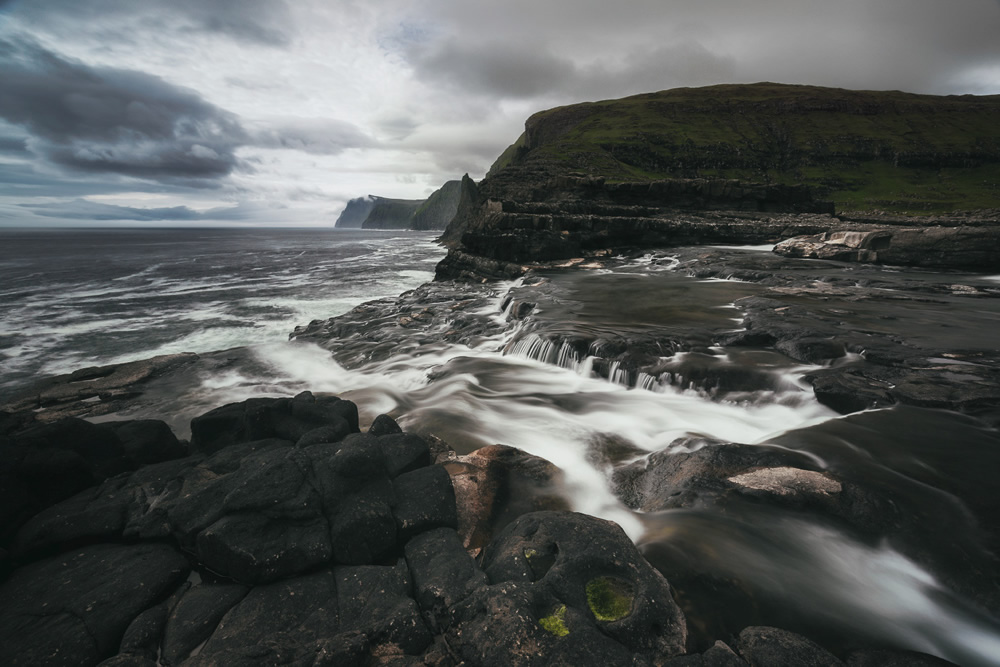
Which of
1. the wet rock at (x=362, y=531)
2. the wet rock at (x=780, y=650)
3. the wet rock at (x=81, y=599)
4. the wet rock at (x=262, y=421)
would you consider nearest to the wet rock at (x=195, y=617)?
the wet rock at (x=81, y=599)

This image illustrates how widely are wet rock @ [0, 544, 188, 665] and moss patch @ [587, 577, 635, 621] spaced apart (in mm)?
4576

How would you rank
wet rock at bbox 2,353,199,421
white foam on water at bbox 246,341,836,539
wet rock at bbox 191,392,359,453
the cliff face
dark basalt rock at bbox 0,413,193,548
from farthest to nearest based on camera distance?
the cliff face → wet rock at bbox 2,353,199,421 → white foam on water at bbox 246,341,836,539 → wet rock at bbox 191,392,359,453 → dark basalt rock at bbox 0,413,193,548

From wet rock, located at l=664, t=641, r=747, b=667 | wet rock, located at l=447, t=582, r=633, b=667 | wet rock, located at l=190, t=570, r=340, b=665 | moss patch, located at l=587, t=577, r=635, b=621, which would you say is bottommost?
wet rock, located at l=190, t=570, r=340, b=665

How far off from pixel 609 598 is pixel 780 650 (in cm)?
133

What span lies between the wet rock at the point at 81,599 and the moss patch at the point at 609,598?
4576 mm

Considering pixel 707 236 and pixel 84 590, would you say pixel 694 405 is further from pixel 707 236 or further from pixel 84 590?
pixel 707 236

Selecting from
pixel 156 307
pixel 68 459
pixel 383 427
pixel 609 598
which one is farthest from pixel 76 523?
Answer: pixel 156 307

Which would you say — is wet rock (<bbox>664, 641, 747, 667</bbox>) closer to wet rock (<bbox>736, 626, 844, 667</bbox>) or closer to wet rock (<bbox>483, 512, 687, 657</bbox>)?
wet rock (<bbox>736, 626, 844, 667</bbox>)

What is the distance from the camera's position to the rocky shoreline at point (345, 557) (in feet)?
11.2

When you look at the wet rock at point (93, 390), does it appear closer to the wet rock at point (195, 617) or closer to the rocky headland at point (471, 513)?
the rocky headland at point (471, 513)

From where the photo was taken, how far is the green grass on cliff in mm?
72250

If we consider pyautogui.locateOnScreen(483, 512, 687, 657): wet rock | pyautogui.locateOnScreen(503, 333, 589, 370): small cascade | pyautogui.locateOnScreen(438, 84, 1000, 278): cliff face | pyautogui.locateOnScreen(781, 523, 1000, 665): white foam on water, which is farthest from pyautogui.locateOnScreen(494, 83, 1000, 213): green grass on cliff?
pyautogui.locateOnScreen(483, 512, 687, 657): wet rock

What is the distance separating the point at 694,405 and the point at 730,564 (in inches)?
194

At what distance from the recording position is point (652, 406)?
29.4 ft
